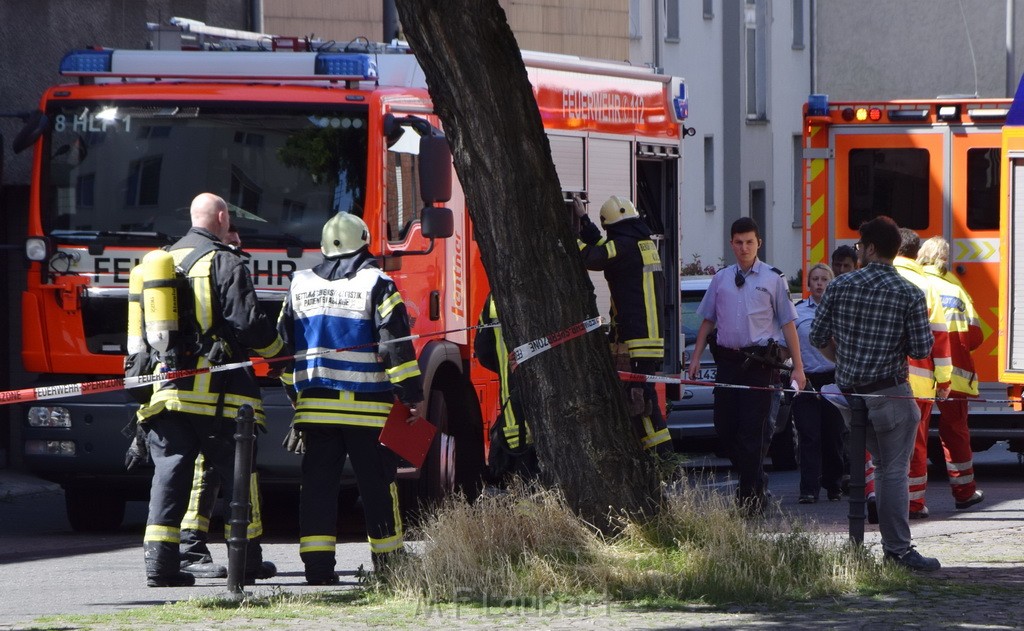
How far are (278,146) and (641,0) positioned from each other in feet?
67.4

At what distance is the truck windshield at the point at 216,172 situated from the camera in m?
10.5

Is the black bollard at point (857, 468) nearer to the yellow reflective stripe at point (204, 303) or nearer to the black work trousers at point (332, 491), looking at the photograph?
the black work trousers at point (332, 491)

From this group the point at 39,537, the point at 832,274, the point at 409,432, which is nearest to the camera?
the point at 409,432

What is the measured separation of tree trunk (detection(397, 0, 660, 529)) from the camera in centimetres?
862

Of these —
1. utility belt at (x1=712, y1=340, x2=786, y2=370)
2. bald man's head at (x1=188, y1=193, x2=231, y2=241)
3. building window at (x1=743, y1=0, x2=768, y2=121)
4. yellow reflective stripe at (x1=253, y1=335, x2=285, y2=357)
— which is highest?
building window at (x1=743, y1=0, x2=768, y2=121)

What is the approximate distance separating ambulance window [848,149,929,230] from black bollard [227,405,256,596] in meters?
8.06

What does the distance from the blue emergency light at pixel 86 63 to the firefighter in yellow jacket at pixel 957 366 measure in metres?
5.01

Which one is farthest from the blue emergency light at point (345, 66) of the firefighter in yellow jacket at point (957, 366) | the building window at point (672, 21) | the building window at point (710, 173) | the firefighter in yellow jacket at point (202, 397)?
the building window at point (710, 173)

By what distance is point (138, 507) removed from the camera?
1354 centimetres

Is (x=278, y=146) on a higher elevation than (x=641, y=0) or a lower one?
lower

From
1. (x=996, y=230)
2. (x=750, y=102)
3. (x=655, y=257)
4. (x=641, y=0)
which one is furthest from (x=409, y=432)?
(x=750, y=102)

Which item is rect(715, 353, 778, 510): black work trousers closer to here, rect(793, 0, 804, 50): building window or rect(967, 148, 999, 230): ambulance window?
rect(967, 148, 999, 230): ambulance window

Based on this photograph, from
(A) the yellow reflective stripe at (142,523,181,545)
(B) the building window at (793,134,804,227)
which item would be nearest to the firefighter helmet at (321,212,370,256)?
(A) the yellow reflective stripe at (142,523,181,545)

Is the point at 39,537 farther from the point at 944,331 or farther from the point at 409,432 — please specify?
the point at 944,331
